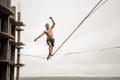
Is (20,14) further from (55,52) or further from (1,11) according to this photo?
(55,52)

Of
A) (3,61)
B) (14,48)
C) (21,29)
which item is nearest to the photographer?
(3,61)

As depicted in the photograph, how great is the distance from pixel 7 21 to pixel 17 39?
819 cm

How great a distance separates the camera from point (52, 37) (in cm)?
1967

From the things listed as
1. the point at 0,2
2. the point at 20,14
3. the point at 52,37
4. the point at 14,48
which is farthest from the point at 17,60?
the point at 52,37

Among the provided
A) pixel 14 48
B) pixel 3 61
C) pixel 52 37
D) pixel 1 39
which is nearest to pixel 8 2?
pixel 1 39

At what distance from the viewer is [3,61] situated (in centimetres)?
2772

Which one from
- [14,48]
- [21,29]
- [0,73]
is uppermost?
[21,29]

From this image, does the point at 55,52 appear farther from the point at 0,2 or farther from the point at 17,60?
the point at 17,60

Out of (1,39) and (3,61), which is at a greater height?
(1,39)

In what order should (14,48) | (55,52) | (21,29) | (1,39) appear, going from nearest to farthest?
1. (55,52)
2. (1,39)
3. (14,48)
4. (21,29)

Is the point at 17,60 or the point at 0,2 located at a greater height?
the point at 0,2

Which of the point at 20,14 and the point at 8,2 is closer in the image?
the point at 8,2

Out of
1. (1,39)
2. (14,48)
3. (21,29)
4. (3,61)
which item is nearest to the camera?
(3,61)

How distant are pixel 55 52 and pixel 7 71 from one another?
10.9 meters
